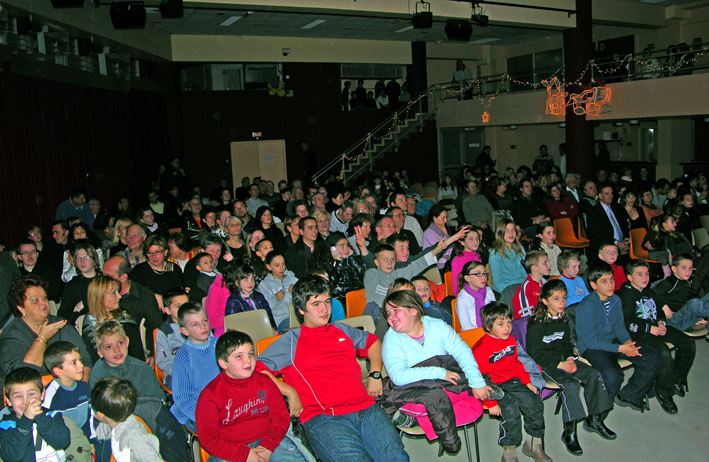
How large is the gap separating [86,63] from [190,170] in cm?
589

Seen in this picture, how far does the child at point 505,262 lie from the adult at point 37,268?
424cm

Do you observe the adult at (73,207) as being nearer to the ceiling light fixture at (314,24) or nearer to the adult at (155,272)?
the adult at (155,272)

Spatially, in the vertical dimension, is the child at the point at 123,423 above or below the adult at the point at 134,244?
below

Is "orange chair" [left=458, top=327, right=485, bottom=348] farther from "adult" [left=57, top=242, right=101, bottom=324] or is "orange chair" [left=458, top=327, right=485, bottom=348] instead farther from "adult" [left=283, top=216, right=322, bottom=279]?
"adult" [left=57, top=242, right=101, bottom=324]

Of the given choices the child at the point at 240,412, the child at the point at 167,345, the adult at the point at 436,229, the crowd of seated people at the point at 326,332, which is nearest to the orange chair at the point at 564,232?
the crowd of seated people at the point at 326,332

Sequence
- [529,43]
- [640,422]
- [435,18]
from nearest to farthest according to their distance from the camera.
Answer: [640,422]
[435,18]
[529,43]

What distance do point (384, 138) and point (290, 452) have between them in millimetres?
14343

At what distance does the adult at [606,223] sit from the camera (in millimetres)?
7695

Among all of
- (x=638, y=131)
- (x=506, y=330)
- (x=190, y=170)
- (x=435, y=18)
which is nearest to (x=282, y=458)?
(x=506, y=330)

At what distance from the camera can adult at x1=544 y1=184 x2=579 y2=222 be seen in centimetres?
884

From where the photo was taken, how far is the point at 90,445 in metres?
3.03

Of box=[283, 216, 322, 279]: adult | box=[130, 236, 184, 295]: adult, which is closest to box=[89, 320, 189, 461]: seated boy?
box=[130, 236, 184, 295]: adult

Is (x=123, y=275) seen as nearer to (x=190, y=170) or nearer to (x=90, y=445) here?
(x=90, y=445)

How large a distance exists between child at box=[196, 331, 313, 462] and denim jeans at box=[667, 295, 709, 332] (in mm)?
3499
